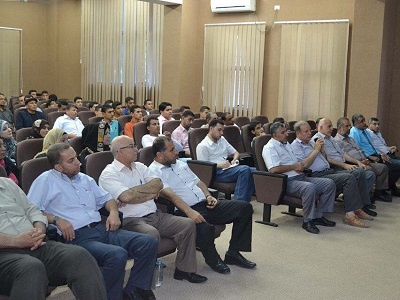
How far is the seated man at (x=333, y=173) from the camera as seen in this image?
639 centimetres

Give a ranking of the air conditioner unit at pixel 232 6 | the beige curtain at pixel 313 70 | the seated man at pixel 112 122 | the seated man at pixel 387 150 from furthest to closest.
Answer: the air conditioner unit at pixel 232 6, the beige curtain at pixel 313 70, the seated man at pixel 387 150, the seated man at pixel 112 122

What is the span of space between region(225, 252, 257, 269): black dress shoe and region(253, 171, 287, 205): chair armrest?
1.29 meters

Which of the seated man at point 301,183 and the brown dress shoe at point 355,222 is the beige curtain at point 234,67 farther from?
the brown dress shoe at point 355,222

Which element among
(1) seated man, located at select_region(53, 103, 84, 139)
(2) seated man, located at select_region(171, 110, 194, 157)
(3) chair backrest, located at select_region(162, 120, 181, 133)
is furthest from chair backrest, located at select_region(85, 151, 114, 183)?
(1) seated man, located at select_region(53, 103, 84, 139)

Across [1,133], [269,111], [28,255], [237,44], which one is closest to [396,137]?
[269,111]

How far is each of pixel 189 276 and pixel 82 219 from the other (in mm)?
1051

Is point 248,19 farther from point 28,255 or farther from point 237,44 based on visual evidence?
point 28,255

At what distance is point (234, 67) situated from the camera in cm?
1184

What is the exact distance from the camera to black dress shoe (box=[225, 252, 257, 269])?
187 inches

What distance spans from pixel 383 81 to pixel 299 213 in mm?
4318

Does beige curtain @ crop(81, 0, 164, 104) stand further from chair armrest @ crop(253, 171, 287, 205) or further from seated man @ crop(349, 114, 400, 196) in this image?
chair armrest @ crop(253, 171, 287, 205)

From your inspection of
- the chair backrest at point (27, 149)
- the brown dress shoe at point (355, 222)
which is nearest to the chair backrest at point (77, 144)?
the chair backrest at point (27, 149)

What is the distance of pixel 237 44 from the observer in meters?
11.8

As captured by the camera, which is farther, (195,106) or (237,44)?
(195,106)
